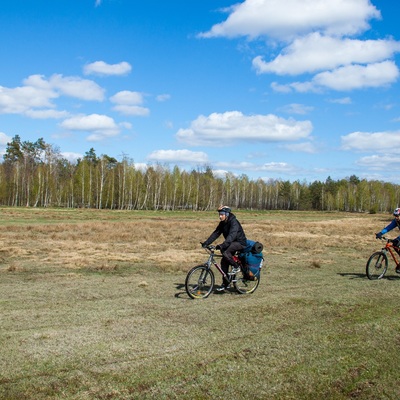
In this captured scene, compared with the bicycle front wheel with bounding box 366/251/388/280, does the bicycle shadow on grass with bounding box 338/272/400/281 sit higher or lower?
lower

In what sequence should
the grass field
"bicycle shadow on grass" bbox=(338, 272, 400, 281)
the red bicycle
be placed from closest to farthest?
the grass field
the red bicycle
"bicycle shadow on grass" bbox=(338, 272, 400, 281)

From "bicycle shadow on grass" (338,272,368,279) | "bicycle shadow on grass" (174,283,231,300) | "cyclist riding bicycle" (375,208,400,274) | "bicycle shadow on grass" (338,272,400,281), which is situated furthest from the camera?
Result: "bicycle shadow on grass" (338,272,368,279)

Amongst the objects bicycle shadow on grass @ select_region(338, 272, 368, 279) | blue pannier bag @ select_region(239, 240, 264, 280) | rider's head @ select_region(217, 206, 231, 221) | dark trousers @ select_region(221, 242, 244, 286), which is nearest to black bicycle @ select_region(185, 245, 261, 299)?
blue pannier bag @ select_region(239, 240, 264, 280)

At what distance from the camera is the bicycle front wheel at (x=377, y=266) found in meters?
14.4

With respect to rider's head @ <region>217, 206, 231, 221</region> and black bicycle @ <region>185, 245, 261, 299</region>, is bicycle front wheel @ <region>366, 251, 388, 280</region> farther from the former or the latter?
rider's head @ <region>217, 206, 231, 221</region>

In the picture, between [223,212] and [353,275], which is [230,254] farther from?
[353,275]

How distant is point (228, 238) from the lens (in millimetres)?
11172

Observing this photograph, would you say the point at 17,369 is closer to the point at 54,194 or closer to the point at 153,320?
the point at 153,320

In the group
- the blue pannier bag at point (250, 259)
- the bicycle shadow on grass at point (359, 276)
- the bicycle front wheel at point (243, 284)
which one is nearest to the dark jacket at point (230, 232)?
the blue pannier bag at point (250, 259)

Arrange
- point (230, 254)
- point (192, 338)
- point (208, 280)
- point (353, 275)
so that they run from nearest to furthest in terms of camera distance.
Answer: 1. point (192, 338)
2. point (208, 280)
3. point (230, 254)
4. point (353, 275)

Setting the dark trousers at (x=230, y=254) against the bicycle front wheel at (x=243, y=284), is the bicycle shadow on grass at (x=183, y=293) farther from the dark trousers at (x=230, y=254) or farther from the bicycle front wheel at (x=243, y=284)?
the dark trousers at (x=230, y=254)

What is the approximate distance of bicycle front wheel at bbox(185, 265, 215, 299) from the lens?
1077cm

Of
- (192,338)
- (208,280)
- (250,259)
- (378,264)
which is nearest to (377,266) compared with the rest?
(378,264)

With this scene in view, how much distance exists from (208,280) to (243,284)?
4.42 feet
